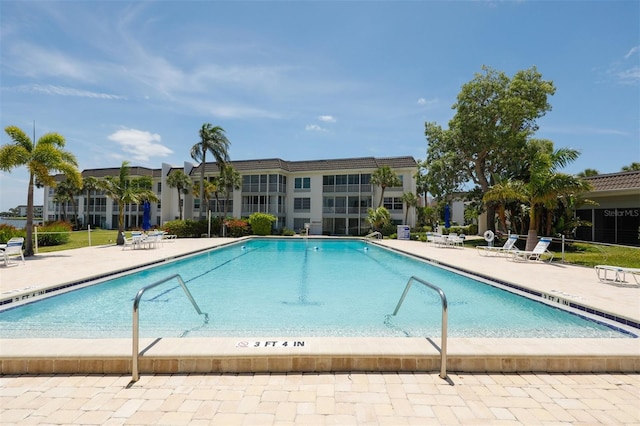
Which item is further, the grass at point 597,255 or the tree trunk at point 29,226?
the tree trunk at point 29,226

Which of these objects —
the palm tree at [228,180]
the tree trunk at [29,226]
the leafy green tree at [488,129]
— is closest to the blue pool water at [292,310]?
the tree trunk at [29,226]

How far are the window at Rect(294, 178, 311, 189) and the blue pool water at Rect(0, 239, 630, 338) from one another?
78.1 feet

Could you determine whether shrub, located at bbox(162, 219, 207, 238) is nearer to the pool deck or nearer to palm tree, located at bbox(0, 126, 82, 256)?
palm tree, located at bbox(0, 126, 82, 256)

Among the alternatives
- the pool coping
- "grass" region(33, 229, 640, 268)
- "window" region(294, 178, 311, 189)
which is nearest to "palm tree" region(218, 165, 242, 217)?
"window" region(294, 178, 311, 189)

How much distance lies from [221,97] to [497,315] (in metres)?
17.0

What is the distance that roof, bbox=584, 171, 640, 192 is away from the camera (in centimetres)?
1566

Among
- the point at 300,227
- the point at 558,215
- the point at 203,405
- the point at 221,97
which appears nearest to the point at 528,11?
the point at 558,215

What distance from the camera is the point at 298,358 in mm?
3617

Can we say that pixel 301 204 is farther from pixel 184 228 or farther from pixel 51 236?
pixel 51 236

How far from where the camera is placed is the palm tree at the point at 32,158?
42.9 feet

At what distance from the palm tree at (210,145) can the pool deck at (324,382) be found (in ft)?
85.0

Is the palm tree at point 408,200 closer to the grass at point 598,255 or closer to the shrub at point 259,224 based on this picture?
the grass at point 598,255

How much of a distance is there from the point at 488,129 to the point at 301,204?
1990 centimetres

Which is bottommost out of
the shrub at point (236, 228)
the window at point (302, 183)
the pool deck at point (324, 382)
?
the pool deck at point (324, 382)
